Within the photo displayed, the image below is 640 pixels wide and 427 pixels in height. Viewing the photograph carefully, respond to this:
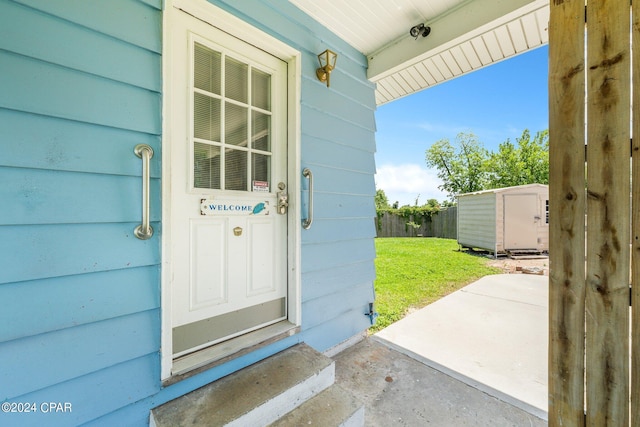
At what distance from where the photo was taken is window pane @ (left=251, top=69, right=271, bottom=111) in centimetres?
169

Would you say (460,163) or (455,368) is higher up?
(460,163)

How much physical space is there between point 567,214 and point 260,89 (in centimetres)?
174

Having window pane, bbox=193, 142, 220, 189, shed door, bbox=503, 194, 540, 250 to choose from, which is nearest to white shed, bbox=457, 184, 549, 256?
shed door, bbox=503, 194, 540, 250

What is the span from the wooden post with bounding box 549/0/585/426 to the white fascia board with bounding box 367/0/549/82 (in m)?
0.87

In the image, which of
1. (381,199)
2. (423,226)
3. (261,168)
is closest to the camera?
(261,168)

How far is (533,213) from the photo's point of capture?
21.6 ft

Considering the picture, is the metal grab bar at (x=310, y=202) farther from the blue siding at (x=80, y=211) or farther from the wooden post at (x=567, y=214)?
the wooden post at (x=567, y=214)

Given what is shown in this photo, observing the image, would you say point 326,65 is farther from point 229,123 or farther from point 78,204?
point 78,204

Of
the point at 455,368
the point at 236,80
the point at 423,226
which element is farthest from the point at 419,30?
the point at 423,226

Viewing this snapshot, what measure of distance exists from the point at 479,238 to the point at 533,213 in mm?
1366

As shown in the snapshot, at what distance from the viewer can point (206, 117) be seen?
57.7 inches

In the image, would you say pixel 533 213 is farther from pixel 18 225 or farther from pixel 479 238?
pixel 18 225

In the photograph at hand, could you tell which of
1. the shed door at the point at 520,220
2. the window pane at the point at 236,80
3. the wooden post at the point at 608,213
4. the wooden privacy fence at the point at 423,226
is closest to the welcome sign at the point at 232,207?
the window pane at the point at 236,80

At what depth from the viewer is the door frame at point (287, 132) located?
1211 millimetres
